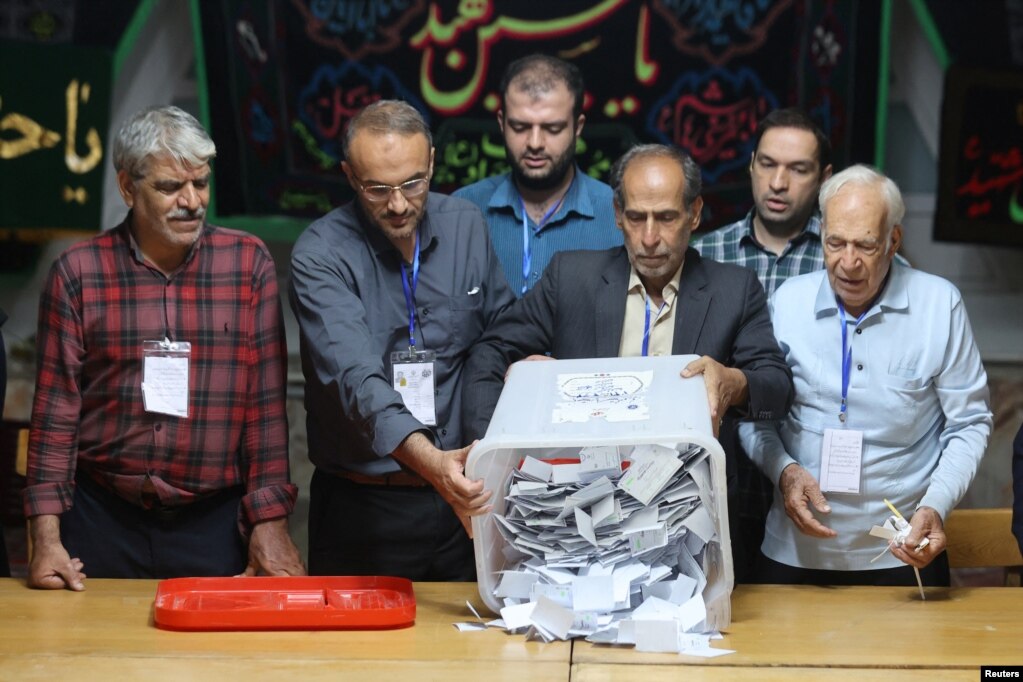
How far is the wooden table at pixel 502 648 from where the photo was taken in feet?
6.84

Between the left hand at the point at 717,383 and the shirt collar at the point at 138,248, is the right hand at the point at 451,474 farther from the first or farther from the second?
the shirt collar at the point at 138,248

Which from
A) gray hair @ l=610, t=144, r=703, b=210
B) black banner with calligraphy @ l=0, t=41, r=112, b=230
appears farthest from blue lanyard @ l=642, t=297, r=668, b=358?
black banner with calligraphy @ l=0, t=41, r=112, b=230

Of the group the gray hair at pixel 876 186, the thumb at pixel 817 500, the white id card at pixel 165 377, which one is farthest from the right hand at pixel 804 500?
the white id card at pixel 165 377

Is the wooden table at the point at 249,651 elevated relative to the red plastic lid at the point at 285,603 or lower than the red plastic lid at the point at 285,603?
lower

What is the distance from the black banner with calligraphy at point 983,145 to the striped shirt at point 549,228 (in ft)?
6.17

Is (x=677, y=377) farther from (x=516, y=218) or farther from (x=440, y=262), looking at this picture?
(x=516, y=218)

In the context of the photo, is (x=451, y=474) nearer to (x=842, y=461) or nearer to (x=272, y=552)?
(x=272, y=552)

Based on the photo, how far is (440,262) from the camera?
2883 millimetres

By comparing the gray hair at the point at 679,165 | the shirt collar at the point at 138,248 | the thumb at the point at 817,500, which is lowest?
the thumb at the point at 817,500

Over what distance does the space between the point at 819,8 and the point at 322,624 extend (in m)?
3.23

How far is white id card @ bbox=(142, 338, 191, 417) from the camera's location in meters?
2.70

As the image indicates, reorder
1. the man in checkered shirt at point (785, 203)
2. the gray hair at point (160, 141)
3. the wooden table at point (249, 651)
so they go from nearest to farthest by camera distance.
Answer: the wooden table at point (249, 651)
the gray hair at point (160, 141)
the man in checkered shirt at point (785, 203)

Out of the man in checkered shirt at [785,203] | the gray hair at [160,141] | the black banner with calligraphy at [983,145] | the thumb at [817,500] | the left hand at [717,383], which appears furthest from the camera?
the black banner with calligraphy at [983,145]

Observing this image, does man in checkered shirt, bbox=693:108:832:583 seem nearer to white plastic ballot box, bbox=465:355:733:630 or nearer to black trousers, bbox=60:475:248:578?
white plastic ballot box, bbox=465:355:733:630
